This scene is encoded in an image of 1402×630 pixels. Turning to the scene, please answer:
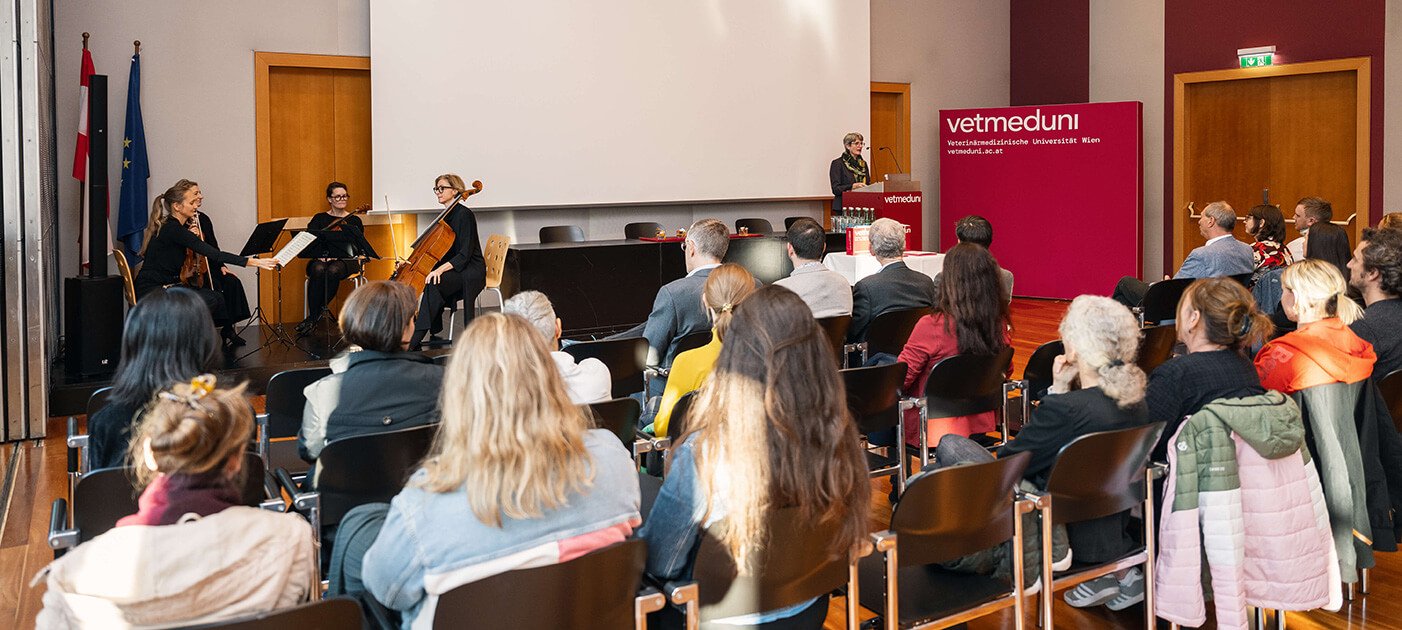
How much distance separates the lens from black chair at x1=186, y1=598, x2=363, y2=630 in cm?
172

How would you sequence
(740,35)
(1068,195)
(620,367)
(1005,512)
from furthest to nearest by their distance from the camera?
(1068,195)
(740,35)
(620,367)
(1005,512)

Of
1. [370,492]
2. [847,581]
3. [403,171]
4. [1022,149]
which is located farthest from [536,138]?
[847,581]

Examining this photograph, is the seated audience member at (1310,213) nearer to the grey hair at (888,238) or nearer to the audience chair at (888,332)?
the grey hair at (888,238)

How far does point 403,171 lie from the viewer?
9352 millimetres

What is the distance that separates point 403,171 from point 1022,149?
6.35 metres

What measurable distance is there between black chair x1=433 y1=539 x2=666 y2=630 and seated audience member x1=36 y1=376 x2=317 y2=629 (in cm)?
31

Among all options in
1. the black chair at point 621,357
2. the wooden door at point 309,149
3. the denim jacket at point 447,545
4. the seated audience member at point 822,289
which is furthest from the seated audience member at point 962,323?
the wooden door at point 309,149

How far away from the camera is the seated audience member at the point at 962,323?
414 cm

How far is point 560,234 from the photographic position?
9.79 m

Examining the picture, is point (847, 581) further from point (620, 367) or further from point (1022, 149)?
point (1022, 149)

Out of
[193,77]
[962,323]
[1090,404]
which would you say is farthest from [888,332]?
[193,77]

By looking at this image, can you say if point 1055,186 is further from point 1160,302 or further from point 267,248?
point 267,248

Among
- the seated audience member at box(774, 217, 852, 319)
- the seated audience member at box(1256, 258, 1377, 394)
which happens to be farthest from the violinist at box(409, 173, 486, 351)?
the seated audience member at box(1256, 258, 1377, 394)

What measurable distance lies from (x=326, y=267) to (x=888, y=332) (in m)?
5.13
